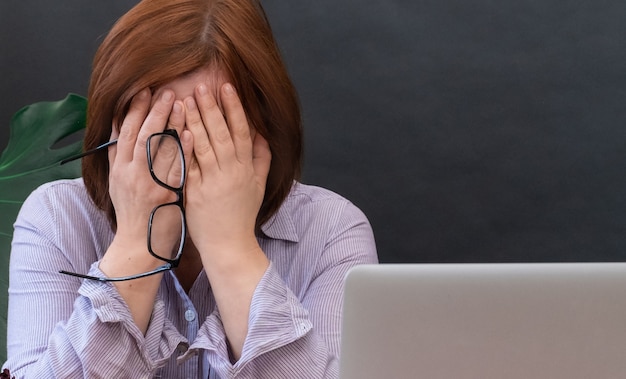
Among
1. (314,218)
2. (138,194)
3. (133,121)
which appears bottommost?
(314,218)

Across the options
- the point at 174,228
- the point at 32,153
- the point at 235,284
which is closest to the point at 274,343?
the point at 235,284

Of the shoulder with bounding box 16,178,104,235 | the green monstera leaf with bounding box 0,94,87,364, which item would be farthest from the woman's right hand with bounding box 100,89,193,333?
the green monstera leaf with bounding box 0,94,87,364

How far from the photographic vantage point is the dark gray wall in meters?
2.31

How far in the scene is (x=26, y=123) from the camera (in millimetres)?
Result: 2123

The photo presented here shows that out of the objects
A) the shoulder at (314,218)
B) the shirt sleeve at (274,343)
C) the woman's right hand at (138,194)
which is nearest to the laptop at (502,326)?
the shirt sleeve at (274,343)

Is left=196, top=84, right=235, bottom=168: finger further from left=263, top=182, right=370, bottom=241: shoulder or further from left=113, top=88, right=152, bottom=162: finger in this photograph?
left=263, top=182, right=370, bottom=241: shoulder

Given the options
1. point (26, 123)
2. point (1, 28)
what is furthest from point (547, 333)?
point (1, 28)

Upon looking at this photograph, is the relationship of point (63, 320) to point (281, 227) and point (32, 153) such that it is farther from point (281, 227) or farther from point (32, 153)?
point (32, 153)

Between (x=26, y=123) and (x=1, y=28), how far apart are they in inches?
20.4

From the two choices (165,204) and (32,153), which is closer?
(165,204)

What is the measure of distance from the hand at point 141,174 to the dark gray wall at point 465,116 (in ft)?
3.59

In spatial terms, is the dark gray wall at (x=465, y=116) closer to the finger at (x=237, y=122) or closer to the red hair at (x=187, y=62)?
the red hair at (x=187, y=62)

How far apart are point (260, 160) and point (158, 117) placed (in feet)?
0.61

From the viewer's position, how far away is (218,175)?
1358mm
